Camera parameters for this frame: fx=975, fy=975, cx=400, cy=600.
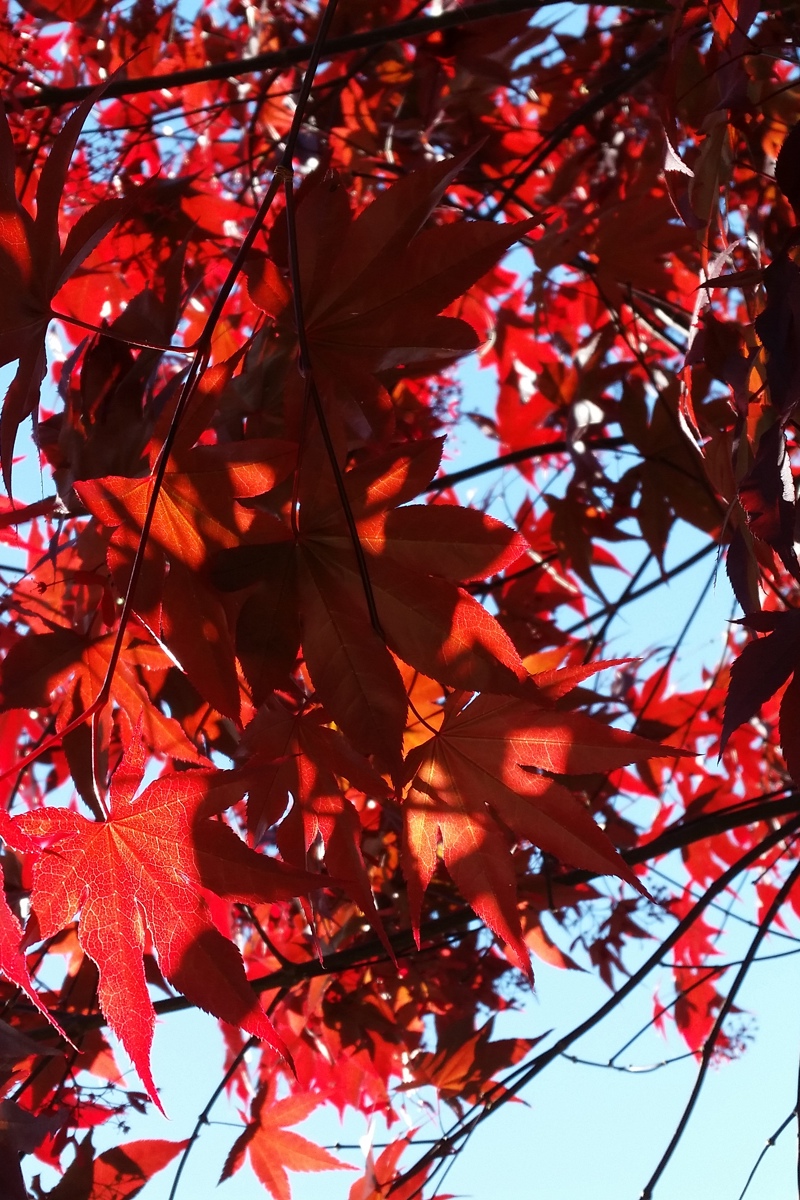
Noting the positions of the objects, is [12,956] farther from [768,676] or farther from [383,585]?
[768,676]

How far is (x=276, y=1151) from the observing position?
129 cm

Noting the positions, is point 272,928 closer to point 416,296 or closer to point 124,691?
point 124,691

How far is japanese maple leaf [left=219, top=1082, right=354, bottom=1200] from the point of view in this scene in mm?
1271

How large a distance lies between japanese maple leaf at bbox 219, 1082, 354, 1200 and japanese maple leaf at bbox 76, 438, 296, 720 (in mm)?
958

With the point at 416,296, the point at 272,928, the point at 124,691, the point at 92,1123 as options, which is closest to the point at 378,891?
the point at 272,928

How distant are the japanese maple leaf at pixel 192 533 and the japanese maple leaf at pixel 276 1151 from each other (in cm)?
96

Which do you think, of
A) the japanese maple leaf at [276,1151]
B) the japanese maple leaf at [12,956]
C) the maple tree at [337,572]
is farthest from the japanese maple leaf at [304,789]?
the japanese maple leaf at [276,1151]

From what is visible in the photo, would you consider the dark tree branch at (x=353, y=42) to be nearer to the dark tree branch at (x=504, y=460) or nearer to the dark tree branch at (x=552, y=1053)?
the dark tree branch at (x=504, y=460)

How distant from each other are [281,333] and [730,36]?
15.5 inches

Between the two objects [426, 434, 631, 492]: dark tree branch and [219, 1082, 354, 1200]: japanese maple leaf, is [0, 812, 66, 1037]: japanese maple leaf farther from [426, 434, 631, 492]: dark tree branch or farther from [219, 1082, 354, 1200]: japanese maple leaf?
[219, 1082, 354, 1200]: japanese maple leaf

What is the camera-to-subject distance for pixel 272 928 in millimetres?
1620

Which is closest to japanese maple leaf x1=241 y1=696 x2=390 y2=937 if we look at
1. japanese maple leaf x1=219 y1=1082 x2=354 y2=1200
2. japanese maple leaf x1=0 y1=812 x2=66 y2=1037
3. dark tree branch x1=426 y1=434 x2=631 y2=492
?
japanese maple leaf x1=0 y1=812 x2=66 y2=1037

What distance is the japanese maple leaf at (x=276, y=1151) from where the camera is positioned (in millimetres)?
1271

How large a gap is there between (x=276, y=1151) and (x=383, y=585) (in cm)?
105
